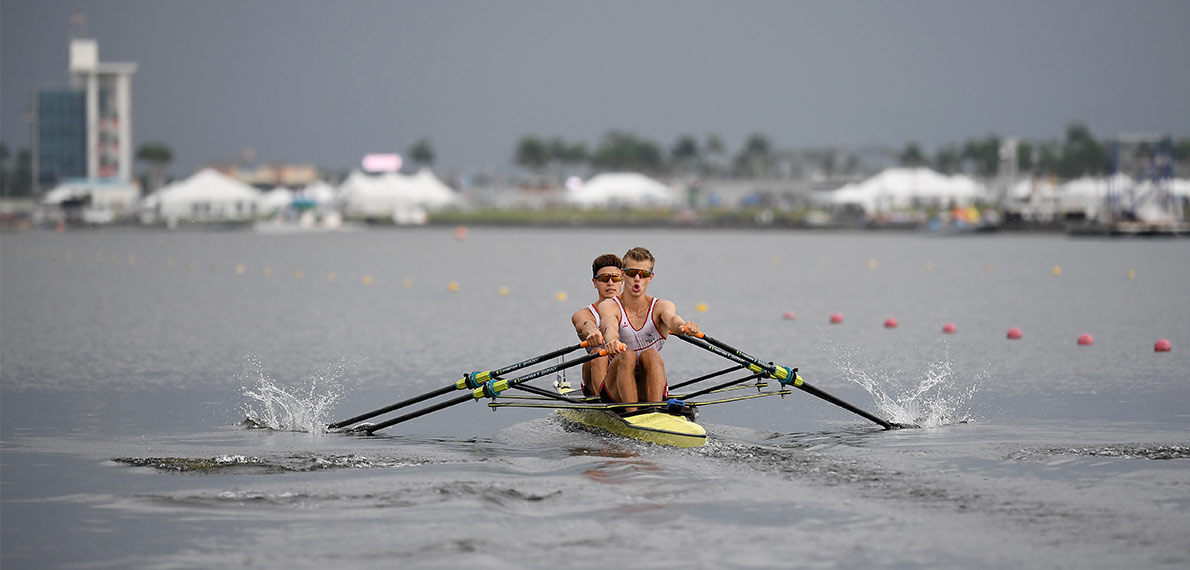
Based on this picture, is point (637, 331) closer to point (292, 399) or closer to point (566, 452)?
point (566, 452)

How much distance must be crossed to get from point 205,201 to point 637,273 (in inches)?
4845

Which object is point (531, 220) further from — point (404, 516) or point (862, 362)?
point (404, 516)

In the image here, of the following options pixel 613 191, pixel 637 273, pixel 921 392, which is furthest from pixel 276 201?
pixel 637 273

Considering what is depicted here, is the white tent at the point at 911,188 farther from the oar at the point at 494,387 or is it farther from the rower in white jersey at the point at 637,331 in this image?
the rower in white jersey at the point at 637,331

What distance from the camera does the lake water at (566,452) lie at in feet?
33.3

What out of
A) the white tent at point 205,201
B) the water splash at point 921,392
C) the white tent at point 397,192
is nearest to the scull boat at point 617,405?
the water splash at point 921,392

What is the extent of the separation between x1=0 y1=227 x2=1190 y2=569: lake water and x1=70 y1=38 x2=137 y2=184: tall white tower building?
15854 cm

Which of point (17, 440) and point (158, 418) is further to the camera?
point (158, 418)

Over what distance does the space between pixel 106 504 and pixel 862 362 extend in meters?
13.6

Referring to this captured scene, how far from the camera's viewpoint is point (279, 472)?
42.1ft

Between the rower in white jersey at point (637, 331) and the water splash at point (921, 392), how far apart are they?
10.9 ft

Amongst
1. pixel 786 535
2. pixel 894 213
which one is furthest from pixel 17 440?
pixel 894 213

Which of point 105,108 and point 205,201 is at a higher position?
point 105,108

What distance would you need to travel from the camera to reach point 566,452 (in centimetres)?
1365
